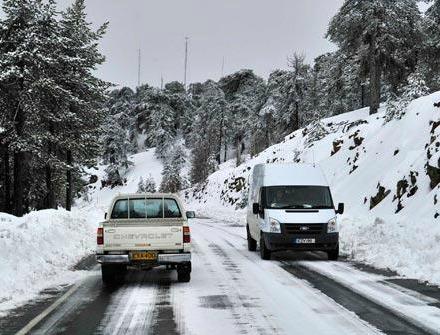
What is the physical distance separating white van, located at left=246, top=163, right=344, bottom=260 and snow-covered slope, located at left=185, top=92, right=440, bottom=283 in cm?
129

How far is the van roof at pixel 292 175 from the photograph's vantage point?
1620cm

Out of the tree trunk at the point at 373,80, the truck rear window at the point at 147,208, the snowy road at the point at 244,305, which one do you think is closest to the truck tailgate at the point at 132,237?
the snowy road at the point at 244,305

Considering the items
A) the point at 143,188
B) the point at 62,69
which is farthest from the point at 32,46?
the point at 143,188

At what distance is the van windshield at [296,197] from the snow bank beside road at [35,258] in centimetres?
560

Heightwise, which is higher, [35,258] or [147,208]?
[147,208]

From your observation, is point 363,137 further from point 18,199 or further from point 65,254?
point 65,254

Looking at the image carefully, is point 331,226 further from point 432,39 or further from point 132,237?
point 432,39

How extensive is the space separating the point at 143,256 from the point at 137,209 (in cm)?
140

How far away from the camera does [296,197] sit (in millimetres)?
15859

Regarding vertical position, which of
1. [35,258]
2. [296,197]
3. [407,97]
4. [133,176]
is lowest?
[35,258]

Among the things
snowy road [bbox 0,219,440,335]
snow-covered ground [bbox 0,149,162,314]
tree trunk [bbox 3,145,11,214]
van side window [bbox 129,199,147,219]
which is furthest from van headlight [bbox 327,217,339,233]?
tree trunk [bbox 3,145,11,214]

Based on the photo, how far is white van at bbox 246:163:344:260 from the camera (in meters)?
14.5

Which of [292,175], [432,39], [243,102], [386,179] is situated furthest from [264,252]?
[243,102]

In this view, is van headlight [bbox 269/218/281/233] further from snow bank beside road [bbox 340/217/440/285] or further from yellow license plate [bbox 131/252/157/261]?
yellow license plate [bbox 131/252/157/261]
